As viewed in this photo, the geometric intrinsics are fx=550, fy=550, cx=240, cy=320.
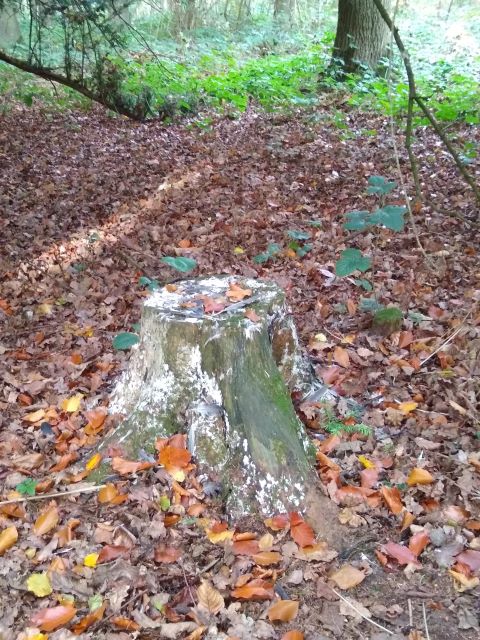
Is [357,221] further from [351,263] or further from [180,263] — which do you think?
[180,263]

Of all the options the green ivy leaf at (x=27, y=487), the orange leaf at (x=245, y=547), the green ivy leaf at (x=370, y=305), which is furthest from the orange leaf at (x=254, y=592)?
the green ivy leaf at (x=370, y=305)

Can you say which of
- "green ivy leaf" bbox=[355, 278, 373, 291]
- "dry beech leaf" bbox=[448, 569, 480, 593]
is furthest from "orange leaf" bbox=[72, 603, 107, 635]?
"green ivy leaf" bbox=[355, 278, 373, 291]

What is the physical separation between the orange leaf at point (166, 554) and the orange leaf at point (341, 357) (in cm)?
174

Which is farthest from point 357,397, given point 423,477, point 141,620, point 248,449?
point 141,620

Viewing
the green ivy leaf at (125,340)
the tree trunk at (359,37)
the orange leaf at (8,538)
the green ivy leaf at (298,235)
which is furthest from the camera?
the tree trunk at (359,37)

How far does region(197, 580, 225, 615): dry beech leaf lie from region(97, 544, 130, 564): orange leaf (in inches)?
15.3

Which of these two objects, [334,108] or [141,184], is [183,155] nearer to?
[141,184]

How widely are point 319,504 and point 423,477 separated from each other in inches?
21.3

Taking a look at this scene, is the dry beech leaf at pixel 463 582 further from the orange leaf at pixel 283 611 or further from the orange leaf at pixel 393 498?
the orange leaf at pixel 283 611

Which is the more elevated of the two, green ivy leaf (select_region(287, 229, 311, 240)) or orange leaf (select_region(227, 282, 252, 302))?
orange leaf (select_region(227, 282, 252, 302))

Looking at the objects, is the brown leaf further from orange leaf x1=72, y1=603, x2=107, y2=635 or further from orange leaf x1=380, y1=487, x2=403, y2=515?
orange leaf x1=72, y1=603, x2=107, y2=635

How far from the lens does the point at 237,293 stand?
3.02 metres

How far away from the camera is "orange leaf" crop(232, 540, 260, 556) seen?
94.0 inches

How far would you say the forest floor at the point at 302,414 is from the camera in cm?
221
